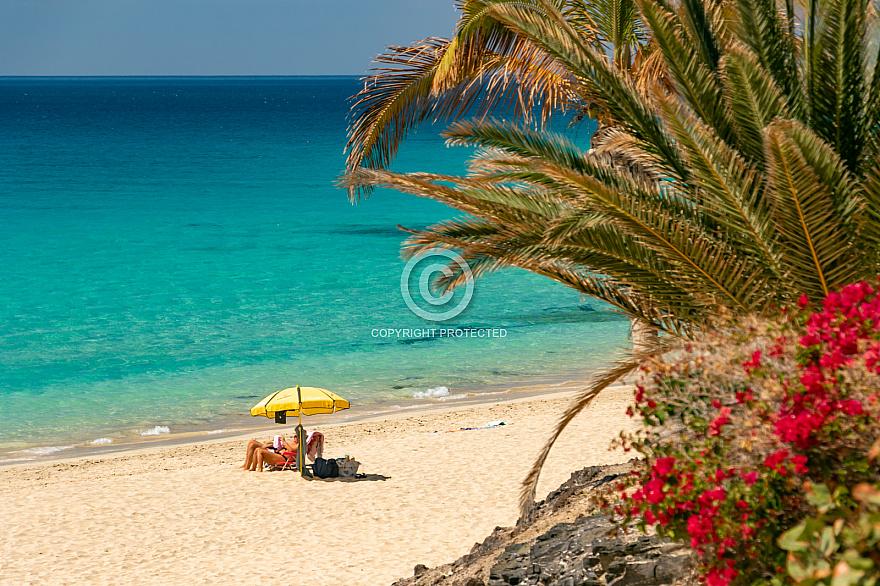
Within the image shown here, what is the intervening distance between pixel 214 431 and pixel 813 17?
46.7 feet

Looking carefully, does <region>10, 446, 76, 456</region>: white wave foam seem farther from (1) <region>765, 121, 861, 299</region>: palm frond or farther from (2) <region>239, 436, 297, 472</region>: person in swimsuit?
(1) <region>765, 121, 861, 299</region>: palm frond

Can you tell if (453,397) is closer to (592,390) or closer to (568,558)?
A: (592,390)

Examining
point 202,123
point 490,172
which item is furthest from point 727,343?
point 202,123

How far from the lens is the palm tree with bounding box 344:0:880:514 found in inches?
212

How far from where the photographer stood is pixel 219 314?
2719cm

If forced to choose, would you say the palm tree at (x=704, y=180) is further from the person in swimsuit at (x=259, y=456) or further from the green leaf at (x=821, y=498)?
the person in swimsuit at (x=259, y=456)

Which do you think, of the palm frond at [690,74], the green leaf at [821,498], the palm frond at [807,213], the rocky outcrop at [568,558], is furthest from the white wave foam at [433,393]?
the green leaf at [821,498]

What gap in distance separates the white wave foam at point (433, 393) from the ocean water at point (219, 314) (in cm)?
7

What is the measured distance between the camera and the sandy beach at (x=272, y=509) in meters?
9.11

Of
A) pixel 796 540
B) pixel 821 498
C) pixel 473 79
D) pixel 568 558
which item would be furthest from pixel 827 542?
pixel 473 79

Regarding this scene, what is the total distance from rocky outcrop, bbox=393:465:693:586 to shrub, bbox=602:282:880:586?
0.94 meters

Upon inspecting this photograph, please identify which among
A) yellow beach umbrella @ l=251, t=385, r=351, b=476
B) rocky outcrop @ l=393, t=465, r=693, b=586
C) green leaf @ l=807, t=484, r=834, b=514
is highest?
green leaf @ l=807, t=484, r=834, b=514

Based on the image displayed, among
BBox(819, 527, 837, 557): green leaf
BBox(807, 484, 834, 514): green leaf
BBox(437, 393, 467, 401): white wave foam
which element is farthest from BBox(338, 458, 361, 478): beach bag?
BBox(819, 527, 837, 557): green leaf

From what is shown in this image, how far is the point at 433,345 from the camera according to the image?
23453mm
